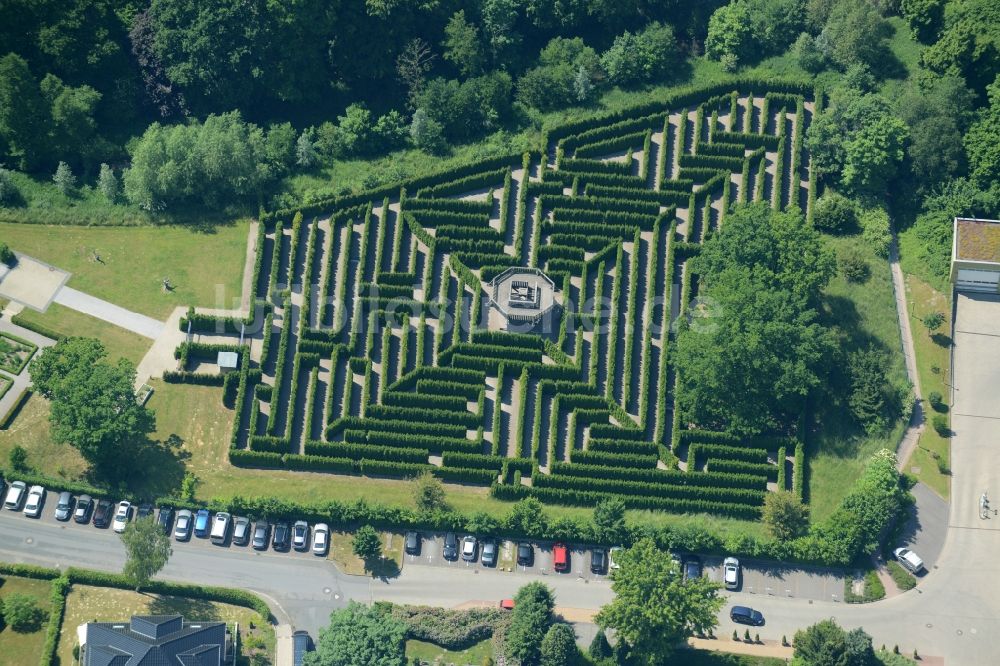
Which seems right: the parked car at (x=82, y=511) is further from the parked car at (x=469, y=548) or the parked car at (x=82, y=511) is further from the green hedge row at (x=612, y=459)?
the green hedge row at (x=612, y=459)

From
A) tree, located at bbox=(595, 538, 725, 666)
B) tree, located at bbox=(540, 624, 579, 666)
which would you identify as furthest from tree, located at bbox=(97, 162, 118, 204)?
tree, located at bbox=(595, 538, 725, 666)

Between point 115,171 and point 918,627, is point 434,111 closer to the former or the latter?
point 115,171

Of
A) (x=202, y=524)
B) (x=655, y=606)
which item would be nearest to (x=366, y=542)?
(x=202, y=524)

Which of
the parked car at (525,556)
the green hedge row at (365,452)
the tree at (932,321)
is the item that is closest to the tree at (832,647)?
the parked car at (525,556)

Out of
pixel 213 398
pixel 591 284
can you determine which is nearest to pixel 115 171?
pixel 213 398

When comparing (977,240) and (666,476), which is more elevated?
(977,240)

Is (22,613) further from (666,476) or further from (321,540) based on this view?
(666,476)

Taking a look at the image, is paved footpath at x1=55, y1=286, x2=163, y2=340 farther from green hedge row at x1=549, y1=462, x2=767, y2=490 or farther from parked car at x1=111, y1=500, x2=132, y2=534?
green hedge row at x1=549, y1=462, x2=767, y2=490
